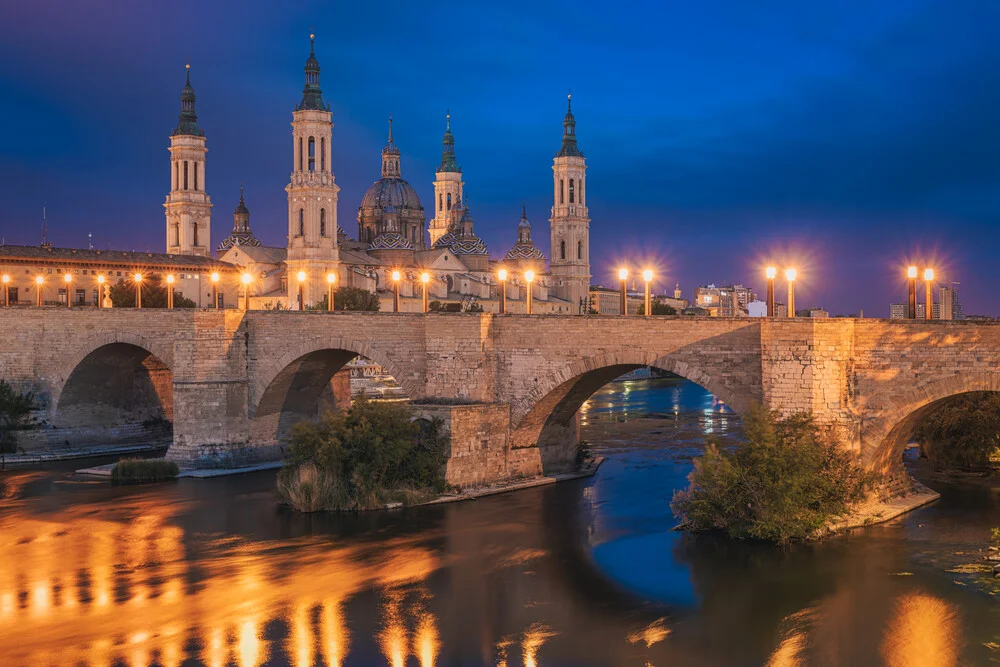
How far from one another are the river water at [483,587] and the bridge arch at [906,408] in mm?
1726

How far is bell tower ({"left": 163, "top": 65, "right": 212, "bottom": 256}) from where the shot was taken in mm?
89875

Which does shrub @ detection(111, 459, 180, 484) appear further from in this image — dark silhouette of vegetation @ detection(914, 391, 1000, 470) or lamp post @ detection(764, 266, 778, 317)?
dark silhouette of vegetation @ detection(914, 391, 1000, 470)

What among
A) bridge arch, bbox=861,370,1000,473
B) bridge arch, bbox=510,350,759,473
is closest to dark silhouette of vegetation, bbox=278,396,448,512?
bridge arch, bbox=510,350,759,473

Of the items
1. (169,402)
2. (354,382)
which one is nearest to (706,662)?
(169,402)

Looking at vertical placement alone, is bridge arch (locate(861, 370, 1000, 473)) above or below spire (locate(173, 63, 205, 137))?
below

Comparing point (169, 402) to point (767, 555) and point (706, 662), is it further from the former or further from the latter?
point (706, 662)

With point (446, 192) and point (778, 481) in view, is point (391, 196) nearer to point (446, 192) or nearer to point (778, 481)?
point (446, 192)

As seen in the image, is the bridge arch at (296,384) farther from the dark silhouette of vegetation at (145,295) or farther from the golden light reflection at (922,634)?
the dark silhouette of vegetation at (145,295)

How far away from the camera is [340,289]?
84562 mm

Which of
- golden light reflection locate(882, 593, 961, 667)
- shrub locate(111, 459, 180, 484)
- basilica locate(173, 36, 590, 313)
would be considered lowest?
golden light reflection locate(882, 593, 961, 667)

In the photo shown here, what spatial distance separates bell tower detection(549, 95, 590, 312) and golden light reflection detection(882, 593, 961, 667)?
9212cm

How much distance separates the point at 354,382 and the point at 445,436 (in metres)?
39.3

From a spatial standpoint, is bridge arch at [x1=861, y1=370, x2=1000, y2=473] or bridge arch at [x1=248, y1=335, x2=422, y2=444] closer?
bridge arch at [x1=861, y1=370, x2=1000, y2=473]

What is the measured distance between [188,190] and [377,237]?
20.2 meters
